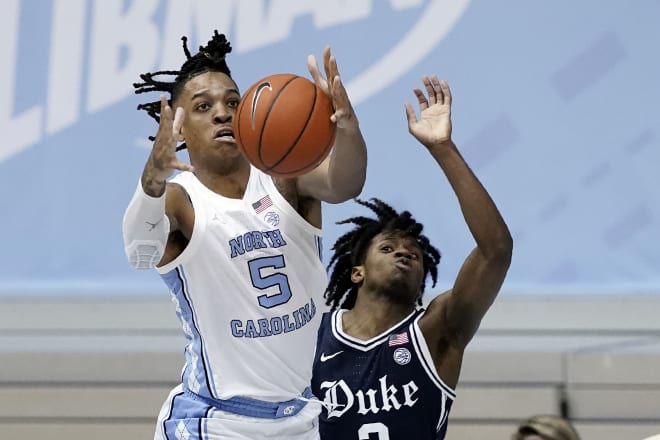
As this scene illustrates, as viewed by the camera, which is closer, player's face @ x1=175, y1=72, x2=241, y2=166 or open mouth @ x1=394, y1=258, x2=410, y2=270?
player's face @ x1=175, y1=72, x2=241, y2=166

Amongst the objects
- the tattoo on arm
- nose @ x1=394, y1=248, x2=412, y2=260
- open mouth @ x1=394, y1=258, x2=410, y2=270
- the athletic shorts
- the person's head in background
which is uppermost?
nose @ x1=394, y1=248, x2=412, y2=260

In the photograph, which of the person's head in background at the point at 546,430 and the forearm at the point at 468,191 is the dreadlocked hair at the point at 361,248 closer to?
the forearm at the point at 468,191

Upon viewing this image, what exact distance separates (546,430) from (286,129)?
119 centimetres

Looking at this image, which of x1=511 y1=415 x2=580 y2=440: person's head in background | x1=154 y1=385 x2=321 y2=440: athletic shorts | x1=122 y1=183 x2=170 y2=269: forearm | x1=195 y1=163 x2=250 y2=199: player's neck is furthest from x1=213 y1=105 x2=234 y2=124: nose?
x1=511 y1=415 x2=580 y2=440: person's head in background

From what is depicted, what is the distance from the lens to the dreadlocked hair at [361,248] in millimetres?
4996

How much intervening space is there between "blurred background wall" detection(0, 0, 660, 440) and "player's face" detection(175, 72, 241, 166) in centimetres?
220

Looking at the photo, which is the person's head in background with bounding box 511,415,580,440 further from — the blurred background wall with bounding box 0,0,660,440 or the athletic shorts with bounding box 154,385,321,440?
the blurred background wall with bounding box 0,0,660,440

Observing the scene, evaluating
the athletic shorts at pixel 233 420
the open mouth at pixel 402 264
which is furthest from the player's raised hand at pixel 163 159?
the open mouth at pixel 402 264

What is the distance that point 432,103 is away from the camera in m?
4.03

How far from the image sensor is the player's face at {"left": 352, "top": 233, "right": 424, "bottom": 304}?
466 centimetres

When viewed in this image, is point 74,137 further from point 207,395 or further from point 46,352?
point 207,395

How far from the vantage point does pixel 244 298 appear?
3867 mm

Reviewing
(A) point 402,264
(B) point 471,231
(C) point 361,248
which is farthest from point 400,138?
(B) point 471,231

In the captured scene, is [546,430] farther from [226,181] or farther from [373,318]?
[226,181]
